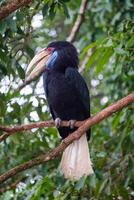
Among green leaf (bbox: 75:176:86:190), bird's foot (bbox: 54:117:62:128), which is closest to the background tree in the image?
green leaf (bbox: 75:176:86:190)

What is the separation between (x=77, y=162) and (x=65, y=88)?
22.3 inches

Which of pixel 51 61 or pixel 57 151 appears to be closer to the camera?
pixel 57 151

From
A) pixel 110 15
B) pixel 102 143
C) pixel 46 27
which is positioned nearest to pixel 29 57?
pixel 102 143

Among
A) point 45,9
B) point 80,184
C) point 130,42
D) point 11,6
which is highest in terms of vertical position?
point 11,6

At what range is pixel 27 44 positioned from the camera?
3.92 meters

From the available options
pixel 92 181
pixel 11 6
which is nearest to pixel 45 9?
pixel 11 6

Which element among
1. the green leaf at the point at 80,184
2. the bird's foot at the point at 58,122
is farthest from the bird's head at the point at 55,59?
the green leaf at the point at 80,184

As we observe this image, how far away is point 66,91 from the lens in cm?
407

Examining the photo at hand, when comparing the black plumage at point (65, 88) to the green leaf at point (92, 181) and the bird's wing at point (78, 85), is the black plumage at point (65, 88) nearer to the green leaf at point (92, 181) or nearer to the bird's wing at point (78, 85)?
the bird's wing at point (78, 85)

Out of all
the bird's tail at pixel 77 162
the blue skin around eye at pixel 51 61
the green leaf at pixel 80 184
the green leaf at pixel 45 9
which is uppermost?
the green leaf at pixel 45 9

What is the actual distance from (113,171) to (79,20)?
2.30 metres

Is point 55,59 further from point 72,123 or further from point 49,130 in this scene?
point 49,130

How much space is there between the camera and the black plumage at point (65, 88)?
160 inches

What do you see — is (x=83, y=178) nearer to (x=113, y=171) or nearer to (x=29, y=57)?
(x=113, y=171)
